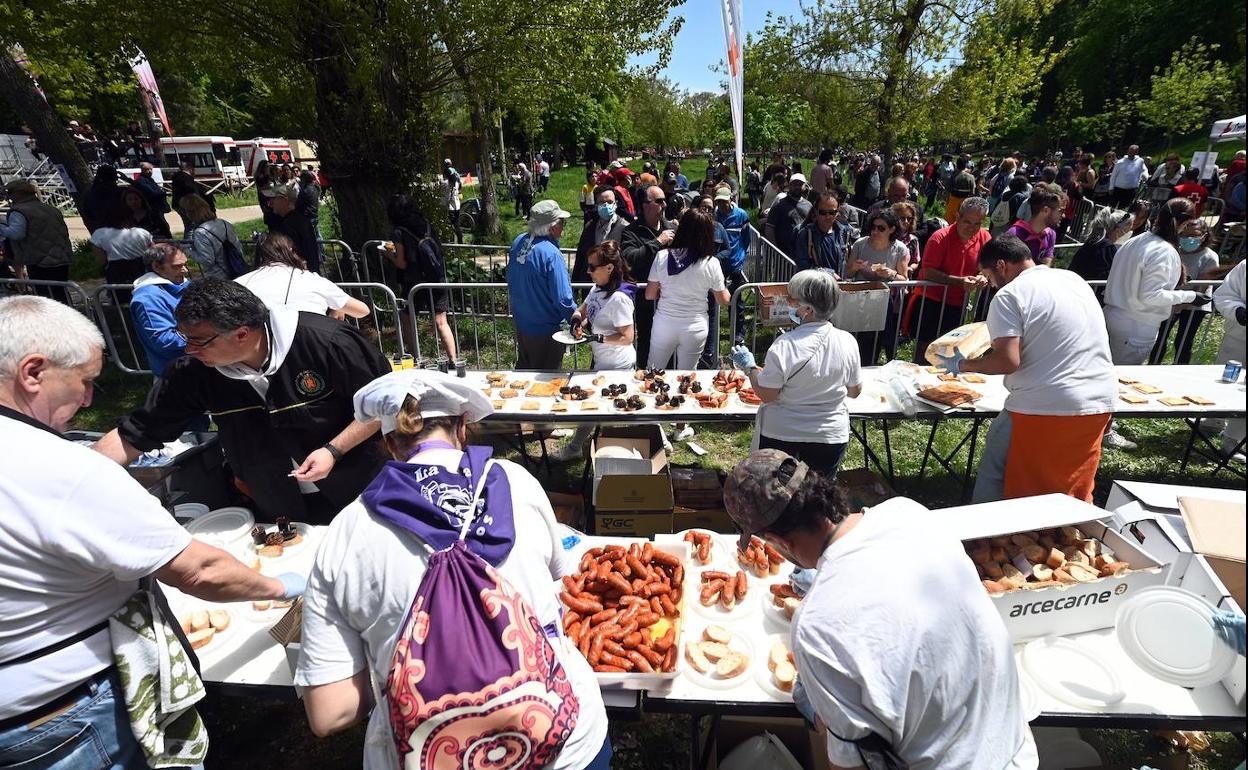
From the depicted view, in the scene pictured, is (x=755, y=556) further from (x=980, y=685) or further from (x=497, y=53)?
(x=497, y=53)

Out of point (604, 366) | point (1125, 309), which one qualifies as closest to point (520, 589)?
point (604, 366)

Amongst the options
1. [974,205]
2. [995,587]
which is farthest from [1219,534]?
[974,205]

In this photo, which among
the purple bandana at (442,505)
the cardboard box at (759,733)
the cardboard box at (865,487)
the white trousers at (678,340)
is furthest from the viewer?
the white trousers at (678,340)

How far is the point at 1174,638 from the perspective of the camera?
2373mm

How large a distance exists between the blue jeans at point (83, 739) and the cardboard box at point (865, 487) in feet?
13.5

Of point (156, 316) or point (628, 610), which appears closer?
point (628, 610)

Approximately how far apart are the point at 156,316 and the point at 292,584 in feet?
10.0

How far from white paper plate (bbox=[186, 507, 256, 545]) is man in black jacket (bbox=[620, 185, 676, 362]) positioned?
4.35m

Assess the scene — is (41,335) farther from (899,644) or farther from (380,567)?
(899,644)

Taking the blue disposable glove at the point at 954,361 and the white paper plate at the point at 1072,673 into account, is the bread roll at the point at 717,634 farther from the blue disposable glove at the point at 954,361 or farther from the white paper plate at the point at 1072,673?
the blue disposable glove at the point at 954,361

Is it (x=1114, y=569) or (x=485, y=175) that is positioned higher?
(x=485, y=175)

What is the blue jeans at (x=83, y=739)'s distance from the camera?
1.87 m

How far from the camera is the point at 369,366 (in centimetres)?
336

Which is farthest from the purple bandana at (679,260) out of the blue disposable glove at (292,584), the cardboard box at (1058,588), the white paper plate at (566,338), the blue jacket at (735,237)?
the blue disposable glove at (292,584)
